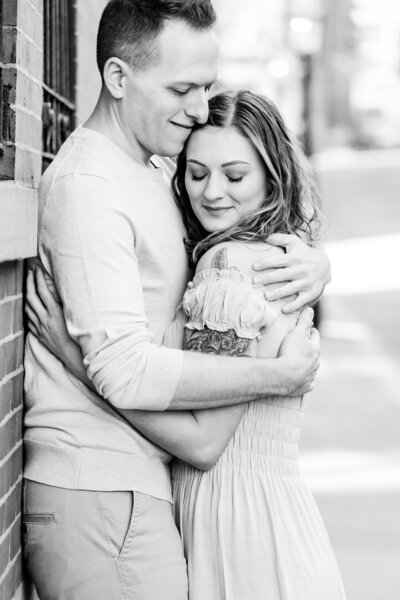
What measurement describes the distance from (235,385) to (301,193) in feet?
2.43

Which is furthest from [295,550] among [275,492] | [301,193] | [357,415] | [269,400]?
[357,415]

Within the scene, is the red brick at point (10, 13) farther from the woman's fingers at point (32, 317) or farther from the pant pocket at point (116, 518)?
the pant pocket at point (116, 518)

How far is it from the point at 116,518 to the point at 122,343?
1.67 ft

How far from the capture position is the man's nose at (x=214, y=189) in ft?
10.0

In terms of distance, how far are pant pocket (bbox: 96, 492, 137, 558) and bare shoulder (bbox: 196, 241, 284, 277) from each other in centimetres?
66

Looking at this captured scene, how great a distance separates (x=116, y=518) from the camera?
9.32 feet

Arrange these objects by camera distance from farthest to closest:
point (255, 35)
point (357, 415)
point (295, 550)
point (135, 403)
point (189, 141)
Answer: point (255, 35), point (357, 415), point (189, 141), point (295, 550), point (135, 403)

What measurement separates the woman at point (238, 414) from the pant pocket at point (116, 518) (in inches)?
7.4

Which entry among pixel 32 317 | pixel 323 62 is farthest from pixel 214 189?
pixel 323 62

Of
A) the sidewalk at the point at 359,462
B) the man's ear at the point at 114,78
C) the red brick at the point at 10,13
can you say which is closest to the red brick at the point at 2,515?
the man's ear at the point at 114,78

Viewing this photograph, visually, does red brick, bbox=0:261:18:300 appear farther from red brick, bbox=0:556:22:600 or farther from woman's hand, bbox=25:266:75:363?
red brick, bbox=0:556:22:600

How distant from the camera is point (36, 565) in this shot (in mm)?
2975

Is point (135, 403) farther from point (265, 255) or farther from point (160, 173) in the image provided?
point (160, 173)

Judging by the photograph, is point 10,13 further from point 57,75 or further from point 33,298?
point 57,75
